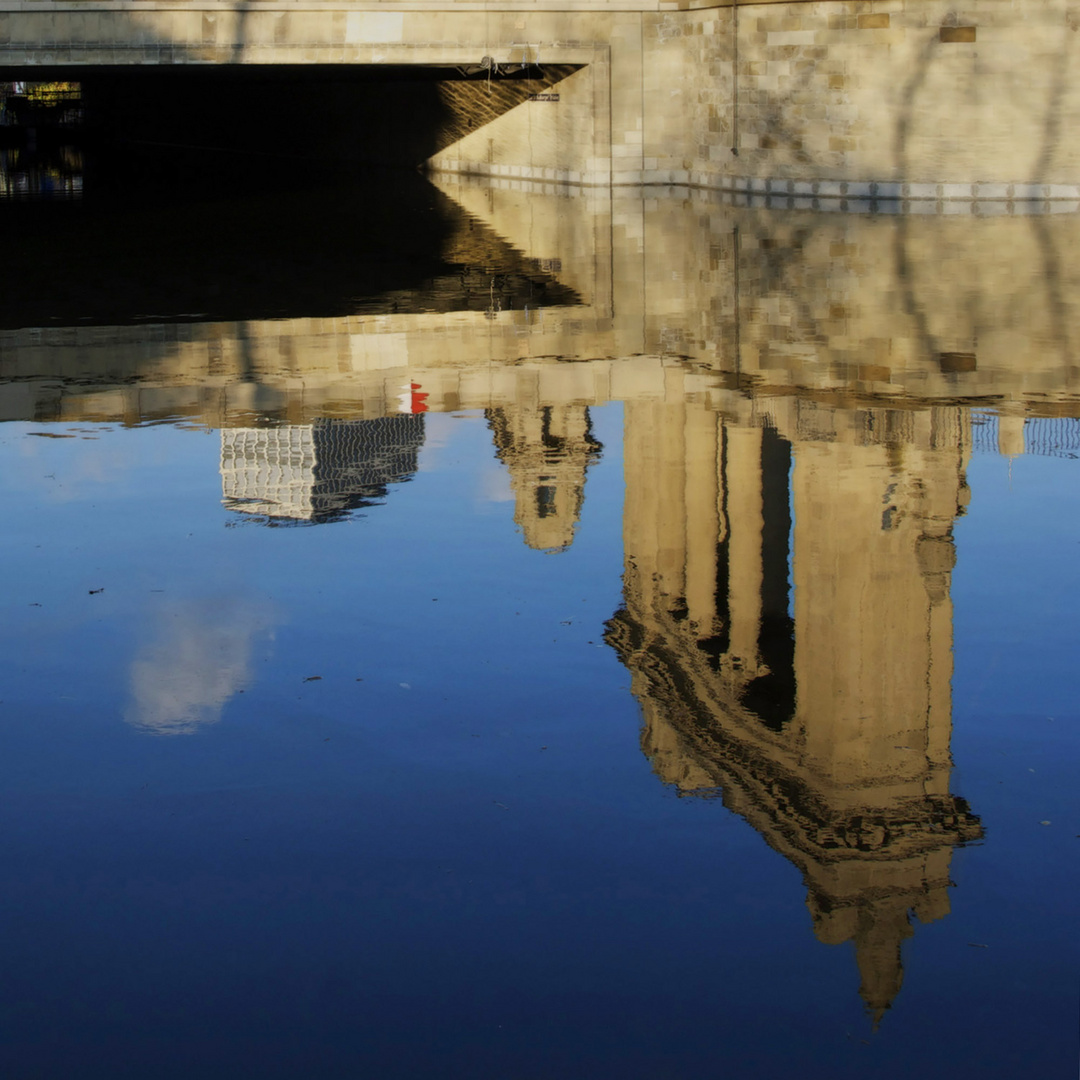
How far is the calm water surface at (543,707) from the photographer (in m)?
6.00

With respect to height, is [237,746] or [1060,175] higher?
[1060,175]

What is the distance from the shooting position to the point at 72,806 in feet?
25.2

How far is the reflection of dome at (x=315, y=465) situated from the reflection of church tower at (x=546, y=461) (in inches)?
33.4

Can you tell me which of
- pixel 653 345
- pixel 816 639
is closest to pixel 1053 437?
pixel 816 639

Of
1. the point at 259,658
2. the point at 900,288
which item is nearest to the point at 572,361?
the point at 900,288

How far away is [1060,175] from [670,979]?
102ft

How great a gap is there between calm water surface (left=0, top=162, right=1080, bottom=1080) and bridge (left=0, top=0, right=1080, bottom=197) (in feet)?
52.4

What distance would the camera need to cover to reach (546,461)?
14617 millimetres

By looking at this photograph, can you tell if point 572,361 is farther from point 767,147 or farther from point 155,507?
point 767,147

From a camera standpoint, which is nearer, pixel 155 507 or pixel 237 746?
pixel 237 746

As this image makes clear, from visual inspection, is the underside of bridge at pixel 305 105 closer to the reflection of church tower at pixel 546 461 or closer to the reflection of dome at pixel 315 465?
the reflection of church tower at pixel 546 461

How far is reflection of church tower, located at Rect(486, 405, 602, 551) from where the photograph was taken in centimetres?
1257

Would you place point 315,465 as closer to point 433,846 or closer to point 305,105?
point 433,846

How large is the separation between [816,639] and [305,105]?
176ft
